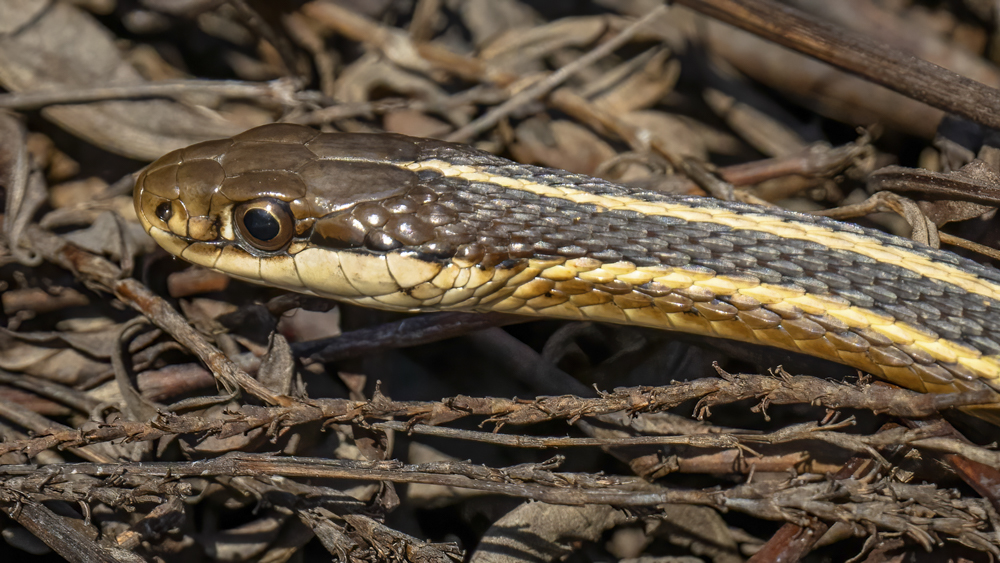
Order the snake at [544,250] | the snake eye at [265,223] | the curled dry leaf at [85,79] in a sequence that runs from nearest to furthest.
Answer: the snake at [544,250] → the snake eye at [265,223] → the curled dry leaf at [85,79]

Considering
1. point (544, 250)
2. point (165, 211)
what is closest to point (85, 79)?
point (165, 211)

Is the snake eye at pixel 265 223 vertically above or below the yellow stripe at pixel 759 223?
below

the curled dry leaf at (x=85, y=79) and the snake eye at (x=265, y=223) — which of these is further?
the curled dry leaf at (x=85, y=79)

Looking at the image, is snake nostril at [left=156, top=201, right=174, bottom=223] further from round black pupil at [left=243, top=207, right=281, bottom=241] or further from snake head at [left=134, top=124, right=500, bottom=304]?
round black pupil at [left=243, top=207, right=281, bottom=241]

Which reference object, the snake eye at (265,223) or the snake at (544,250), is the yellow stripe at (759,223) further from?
the snake eye at (265,223)

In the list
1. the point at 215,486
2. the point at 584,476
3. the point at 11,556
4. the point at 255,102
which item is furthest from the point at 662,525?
the point at 255,102

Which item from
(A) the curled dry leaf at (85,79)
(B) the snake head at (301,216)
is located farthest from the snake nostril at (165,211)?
(A) the curled dry leaf at (85,79)

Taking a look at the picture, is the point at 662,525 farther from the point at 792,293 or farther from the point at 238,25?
the point at 238,25

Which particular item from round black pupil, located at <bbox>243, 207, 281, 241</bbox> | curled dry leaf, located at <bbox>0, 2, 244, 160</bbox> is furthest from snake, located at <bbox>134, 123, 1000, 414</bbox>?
curled dry leaf, located at <bbox>0, 2, 244, 160</bbox>
